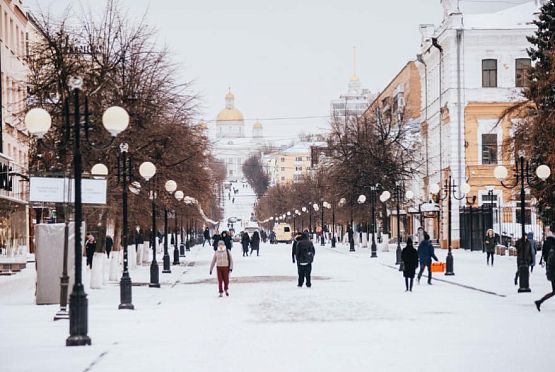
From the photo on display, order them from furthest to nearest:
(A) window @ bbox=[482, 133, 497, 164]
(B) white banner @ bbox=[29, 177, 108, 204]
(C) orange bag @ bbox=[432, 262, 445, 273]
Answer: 1. (A) window @ bbox=[482, 133, 497, 164]
2. (C) orange bag @ bbox=[432, 262, 445, 273]
3. (B) white banner @ bbox=[29, 177, 108, 204]

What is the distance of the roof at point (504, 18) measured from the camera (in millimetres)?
72312

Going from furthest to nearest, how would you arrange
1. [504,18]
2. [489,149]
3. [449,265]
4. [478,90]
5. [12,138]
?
1. [504,18]
2. [478,90]
3. [489,149]
4. [12,138]
5. [449,265]

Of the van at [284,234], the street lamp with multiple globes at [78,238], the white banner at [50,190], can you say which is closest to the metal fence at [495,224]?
the white banner at [50,190]

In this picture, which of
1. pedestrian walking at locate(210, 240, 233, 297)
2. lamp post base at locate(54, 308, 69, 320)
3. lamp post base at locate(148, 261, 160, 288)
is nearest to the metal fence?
lamp post base at locate(148, 261, 160, 288)

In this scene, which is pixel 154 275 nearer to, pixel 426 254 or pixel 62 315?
pixel 426 254

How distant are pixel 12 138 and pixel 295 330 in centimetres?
3899

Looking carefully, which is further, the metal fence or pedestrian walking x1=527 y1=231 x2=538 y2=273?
the metal fence

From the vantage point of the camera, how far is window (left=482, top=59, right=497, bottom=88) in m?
71.6

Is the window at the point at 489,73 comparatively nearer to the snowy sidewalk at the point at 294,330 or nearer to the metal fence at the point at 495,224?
the metal fence at the point at 495,224

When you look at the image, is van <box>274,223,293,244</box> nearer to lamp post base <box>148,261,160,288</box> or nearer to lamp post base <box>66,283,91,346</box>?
lamp post base <box>148,261,160,288</box>

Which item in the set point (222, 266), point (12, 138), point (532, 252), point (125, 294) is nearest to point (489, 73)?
point (12, 138)

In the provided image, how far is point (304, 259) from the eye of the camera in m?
33.6

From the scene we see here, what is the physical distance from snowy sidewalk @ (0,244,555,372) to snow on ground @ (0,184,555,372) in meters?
0.02

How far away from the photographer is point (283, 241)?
396 ft
